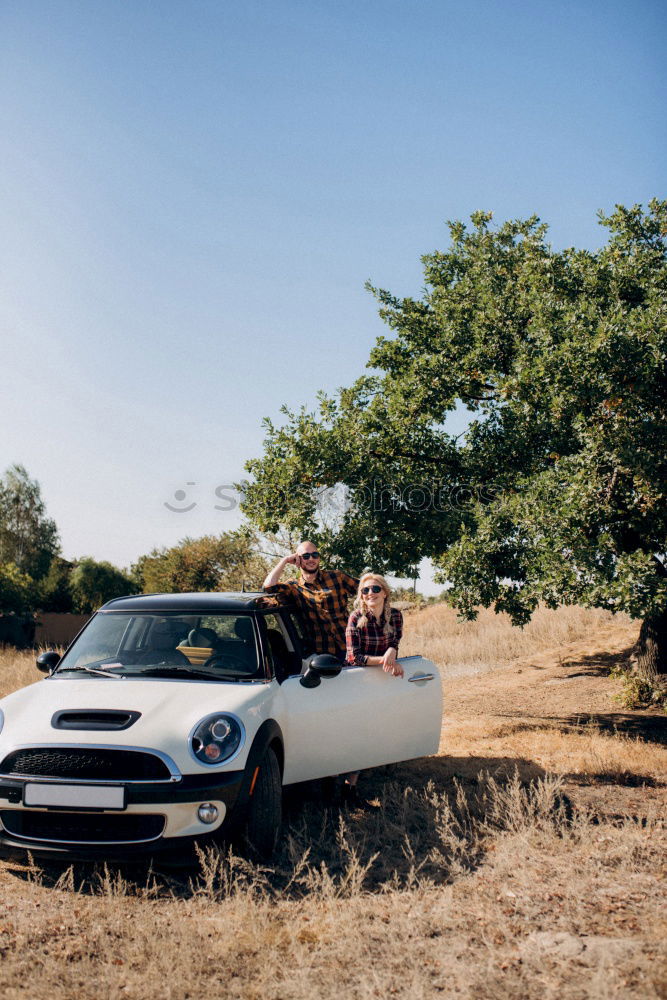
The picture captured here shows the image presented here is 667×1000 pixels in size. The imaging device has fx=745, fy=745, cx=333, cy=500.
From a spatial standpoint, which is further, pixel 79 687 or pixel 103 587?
pixel 103 587

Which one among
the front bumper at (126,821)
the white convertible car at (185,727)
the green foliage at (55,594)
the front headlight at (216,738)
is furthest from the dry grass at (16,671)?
the green foliage at (55,594)

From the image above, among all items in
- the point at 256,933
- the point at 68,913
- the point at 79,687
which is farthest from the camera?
the point at 79,687

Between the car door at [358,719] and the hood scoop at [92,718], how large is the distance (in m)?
1.17

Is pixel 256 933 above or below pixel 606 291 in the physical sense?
below

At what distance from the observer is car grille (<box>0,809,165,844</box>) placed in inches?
177

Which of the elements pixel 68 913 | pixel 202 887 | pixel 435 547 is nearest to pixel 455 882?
pixel 202 887

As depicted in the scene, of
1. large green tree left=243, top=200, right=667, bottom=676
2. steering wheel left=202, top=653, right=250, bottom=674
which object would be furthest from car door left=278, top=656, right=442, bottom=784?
large green tree left=243, top=200, right=667, bottom=676

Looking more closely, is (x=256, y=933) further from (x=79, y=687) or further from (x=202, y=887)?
(x=79, y=687)

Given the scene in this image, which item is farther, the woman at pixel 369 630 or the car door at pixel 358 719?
the woman at pixel 369 630

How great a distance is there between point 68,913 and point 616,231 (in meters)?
13.1

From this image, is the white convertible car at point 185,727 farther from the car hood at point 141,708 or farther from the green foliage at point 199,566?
the green foliage at point 199,566

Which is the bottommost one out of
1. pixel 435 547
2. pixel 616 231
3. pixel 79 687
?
pixel 79 687

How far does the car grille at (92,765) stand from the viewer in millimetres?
4527

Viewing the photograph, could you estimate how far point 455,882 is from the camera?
4.68m
